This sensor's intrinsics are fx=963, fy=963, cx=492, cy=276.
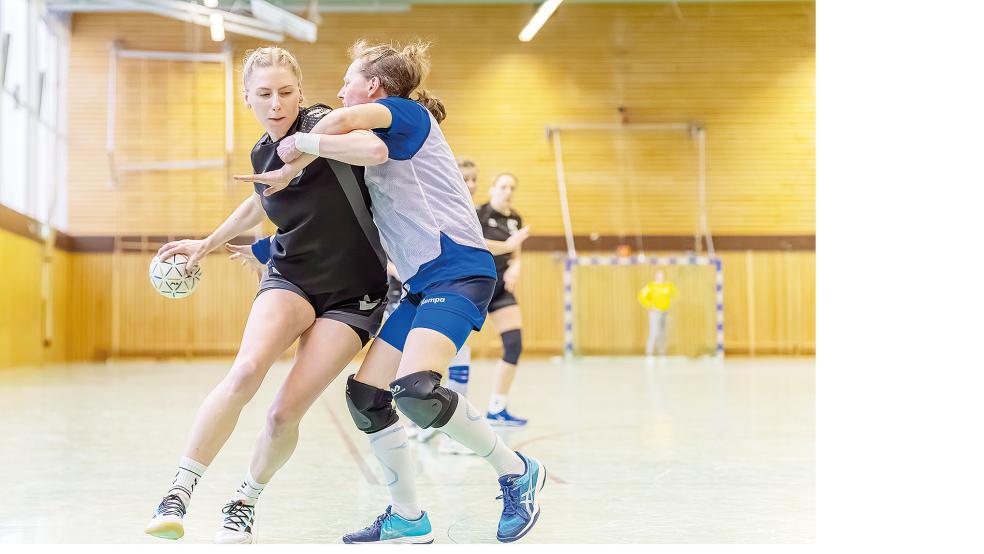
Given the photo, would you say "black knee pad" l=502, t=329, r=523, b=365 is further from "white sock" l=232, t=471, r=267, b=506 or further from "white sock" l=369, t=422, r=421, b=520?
"white sock" l=232, t=471, r=267, b=506

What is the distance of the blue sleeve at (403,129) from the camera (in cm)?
293

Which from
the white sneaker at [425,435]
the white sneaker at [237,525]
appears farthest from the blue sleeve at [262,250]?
the white sneaker at [425,435]

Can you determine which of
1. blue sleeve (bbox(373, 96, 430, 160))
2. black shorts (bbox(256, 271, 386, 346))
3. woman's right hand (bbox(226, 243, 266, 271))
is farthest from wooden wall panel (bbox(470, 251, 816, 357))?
blue sleeve (bbox(373, 96, 430, 160))

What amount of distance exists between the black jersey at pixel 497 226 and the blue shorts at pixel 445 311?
326 cm

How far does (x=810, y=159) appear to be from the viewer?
17484 mm

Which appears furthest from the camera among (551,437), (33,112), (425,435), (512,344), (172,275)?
(33,112)

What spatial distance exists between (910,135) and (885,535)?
99cm

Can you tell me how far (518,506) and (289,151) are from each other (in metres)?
1.39

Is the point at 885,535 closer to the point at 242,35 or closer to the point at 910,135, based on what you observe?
the point at 910,135

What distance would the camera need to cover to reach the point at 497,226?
663 centimetres

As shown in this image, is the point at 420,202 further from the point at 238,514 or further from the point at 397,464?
the point at 238,514

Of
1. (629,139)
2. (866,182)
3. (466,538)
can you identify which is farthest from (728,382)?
(866,182)

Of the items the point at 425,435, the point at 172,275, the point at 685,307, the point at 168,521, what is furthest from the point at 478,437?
the point at 685,307

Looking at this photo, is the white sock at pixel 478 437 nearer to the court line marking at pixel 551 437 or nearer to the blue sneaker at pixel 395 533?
the blue sneaker at pixel 395 533
